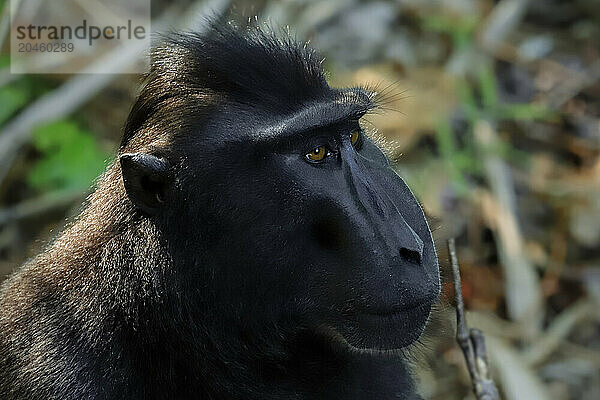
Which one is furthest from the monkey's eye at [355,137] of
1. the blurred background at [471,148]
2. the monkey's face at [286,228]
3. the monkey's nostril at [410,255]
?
the blurred background at [471,148]

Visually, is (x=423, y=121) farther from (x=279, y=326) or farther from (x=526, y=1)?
(x=279, y=326)

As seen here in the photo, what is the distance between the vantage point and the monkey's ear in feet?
9.29

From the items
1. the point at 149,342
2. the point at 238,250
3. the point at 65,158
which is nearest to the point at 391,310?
the point at 238,250

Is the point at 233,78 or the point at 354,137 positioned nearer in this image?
the point at 233,78

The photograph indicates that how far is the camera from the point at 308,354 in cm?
303

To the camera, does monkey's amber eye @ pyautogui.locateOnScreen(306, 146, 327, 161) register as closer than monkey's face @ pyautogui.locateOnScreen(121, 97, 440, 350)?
No

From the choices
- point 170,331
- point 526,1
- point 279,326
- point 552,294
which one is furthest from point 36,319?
point 526,1

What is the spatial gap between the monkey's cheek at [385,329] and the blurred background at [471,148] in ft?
8.56

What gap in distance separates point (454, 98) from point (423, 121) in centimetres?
38

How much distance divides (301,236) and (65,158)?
3.68 m

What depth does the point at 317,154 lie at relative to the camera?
2879mm

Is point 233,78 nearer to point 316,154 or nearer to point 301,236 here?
point 316,154

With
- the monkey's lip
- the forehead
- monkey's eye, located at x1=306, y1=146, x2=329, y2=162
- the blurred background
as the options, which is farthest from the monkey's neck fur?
the blurred background

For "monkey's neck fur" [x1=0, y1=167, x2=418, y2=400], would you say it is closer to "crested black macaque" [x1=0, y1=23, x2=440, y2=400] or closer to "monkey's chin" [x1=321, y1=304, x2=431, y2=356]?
"crested black macaque" [x1=0, y1=23, x2=440, y2=400]
